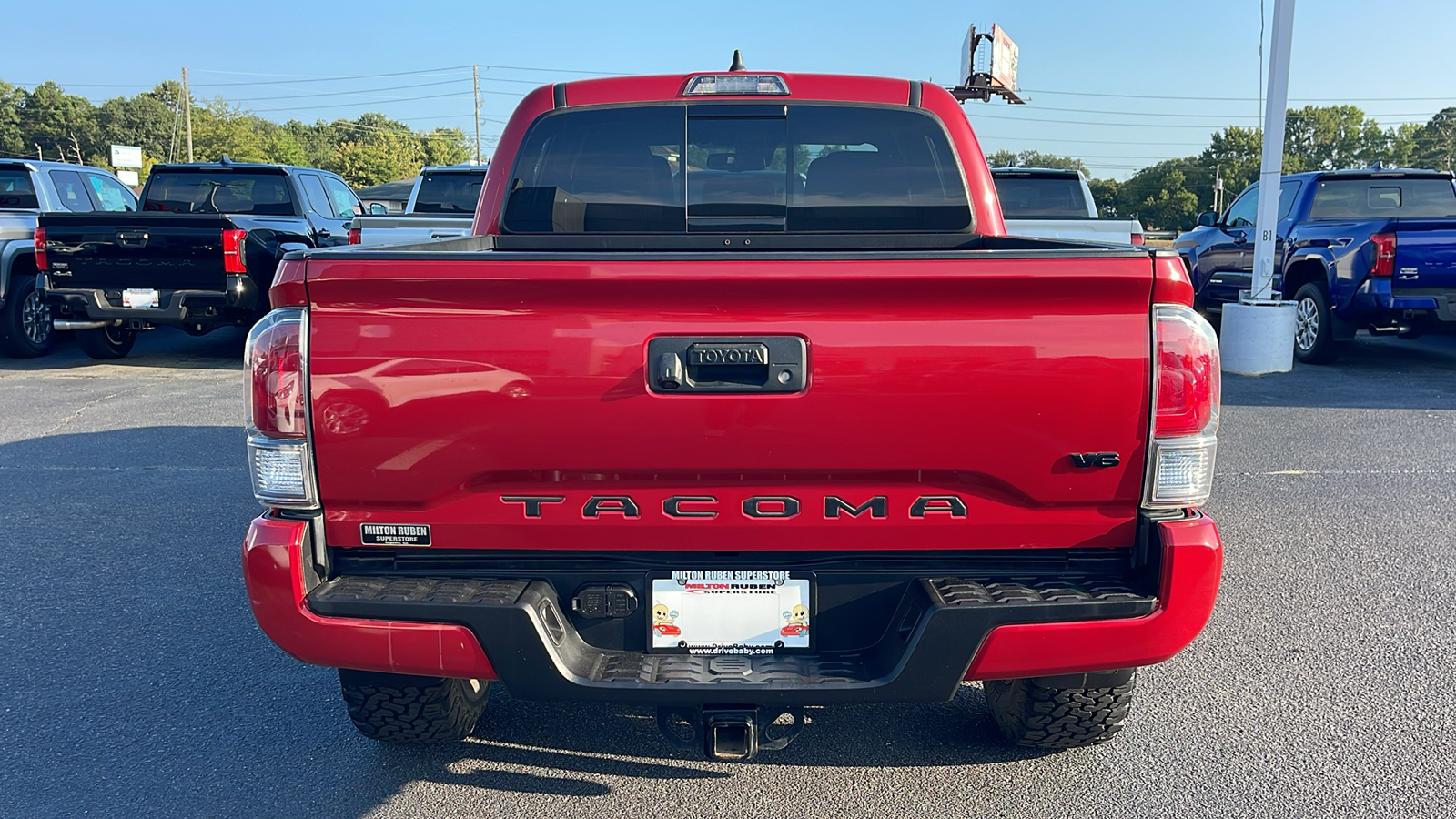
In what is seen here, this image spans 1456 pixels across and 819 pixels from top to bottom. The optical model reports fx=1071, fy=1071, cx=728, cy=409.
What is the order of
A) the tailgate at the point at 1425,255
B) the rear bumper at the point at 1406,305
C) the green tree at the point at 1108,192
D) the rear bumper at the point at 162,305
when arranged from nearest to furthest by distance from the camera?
the tailgate at the point at 1425,255, the rear bumper at the point at 1406,305, the rear bumper at the point at 162,305, the green tree at the point at 1108,192

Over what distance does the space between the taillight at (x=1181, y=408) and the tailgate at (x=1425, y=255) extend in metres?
9.04

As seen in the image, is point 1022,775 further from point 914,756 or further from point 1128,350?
point 1128,350

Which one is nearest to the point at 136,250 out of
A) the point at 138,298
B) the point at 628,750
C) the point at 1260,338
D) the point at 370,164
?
the point at 138,298

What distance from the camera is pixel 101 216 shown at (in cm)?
977

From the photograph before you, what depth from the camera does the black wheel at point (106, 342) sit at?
11016 millimetres

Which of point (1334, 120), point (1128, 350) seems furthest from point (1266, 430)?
point (1334, 120)

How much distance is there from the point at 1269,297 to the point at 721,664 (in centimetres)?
989

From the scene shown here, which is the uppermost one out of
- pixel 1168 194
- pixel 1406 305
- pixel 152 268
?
pixel 1168 194

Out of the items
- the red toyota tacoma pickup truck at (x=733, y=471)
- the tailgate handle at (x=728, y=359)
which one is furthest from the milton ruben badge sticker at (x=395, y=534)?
the tailgate handle at (x=728, y=359)

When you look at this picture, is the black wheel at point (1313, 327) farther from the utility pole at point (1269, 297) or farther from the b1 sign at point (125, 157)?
the b1 sign at point (125, 157)

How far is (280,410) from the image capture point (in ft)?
7.66

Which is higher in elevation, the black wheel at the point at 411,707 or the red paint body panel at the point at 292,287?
the red paint body panel at the point at 292,287

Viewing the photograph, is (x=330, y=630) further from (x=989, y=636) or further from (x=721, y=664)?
(x=989, y=636)

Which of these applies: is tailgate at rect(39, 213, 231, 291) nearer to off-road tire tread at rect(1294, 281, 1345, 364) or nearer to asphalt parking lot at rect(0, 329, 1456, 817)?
asphalt parking lot at rect(0, 329, 1456, 817)
